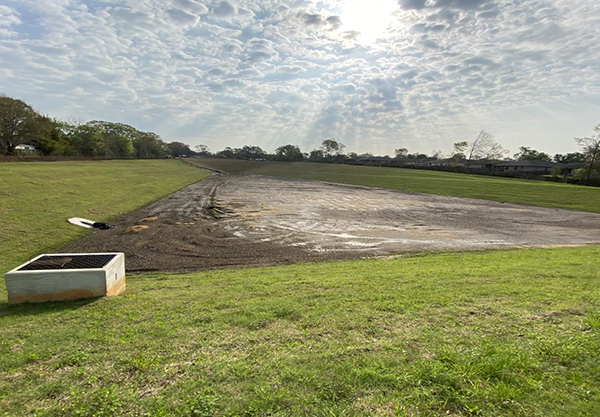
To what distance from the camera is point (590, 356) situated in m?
3.38

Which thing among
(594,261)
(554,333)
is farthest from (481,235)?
(554,333)

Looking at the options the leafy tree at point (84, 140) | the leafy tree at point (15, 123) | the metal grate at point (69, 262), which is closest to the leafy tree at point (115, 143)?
the leafy tree at point (84, 140)

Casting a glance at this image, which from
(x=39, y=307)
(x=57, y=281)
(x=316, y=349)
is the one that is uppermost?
(x=316, y=349)

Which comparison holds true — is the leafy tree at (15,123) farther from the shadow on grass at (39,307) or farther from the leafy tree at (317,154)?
the leafy tree at (317,154)

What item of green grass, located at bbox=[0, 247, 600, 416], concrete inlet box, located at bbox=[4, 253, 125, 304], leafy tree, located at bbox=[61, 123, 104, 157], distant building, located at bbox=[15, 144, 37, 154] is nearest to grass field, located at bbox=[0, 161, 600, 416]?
green grass, located at bbox=[0, 247, 600, 416]

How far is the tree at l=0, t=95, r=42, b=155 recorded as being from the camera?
→ 163ft

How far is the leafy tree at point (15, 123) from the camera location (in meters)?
49.8

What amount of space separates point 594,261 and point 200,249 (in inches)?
577

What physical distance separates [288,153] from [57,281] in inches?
6179

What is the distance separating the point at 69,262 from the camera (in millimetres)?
6711

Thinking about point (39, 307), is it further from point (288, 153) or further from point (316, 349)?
point (288, 153)

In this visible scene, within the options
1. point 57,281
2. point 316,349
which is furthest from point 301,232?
point 316,349

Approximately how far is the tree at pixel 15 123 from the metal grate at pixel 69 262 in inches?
2450

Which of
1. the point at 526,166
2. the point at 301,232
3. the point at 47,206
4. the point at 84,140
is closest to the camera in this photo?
the point at 301,232
